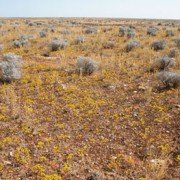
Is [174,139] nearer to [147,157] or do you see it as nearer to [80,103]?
[147,157]

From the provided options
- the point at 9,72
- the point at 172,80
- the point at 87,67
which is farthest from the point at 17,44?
the point at 172,80

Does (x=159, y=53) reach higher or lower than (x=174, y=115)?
higher

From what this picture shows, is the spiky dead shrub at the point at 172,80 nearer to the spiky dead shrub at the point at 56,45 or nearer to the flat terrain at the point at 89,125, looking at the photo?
the flat terrain at the point at 89,125

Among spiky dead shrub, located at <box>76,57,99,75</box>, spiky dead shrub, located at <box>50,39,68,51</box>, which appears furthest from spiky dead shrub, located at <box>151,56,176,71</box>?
spiky dead shrub, located at <box>50,39,68,51</box>

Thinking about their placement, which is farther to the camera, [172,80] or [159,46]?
[159,46]

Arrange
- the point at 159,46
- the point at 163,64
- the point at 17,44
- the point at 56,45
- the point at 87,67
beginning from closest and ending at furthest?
the point at 87,67, the point at 163,64, the point at 56,45, the point at 159,46, the point at 17,44

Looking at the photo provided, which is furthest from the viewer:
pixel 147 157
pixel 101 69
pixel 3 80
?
pixel 101 69

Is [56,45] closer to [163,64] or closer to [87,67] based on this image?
[87,67]

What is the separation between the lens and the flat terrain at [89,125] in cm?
607

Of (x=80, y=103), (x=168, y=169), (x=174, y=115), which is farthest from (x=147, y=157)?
(x=80, y=103)

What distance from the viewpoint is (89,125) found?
25.6 ft

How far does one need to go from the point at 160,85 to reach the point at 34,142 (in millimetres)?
5111

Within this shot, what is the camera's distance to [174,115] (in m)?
8.23

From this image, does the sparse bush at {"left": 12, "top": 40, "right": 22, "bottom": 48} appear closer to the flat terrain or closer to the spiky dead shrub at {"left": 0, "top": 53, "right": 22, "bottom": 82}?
the flat terrain
